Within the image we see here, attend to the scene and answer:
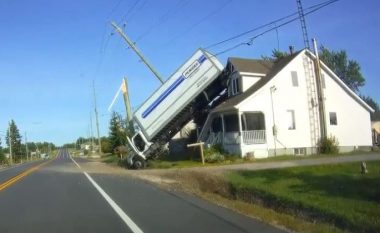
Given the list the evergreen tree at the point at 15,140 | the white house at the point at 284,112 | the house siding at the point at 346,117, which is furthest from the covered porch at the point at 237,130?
the evergreen tree at the point at 15,140

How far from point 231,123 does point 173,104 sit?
5440 mm

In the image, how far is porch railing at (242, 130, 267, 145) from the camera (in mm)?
35688

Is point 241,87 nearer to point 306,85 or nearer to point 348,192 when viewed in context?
point 306,85

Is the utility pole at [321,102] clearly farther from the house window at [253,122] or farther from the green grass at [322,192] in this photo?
the green grass at [322,192]

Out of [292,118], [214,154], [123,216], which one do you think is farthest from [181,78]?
[123,216]

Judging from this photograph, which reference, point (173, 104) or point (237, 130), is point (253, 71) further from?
point (173, 104)

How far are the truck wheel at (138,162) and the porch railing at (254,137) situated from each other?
7436 mm

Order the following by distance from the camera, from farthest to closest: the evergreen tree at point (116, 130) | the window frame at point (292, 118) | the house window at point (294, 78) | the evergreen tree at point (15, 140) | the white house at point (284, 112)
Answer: the evergreen tree at point (15, 140) → the evergreen tree at point (116, 130) → the house window at point (294, 78) → the window frame at point (292, 118) → the white house at point (284, 112)

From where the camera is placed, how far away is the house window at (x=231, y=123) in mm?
38487

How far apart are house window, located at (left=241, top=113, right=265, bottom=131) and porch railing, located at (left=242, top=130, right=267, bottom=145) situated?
43.4 inches

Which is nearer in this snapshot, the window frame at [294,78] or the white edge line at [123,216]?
the white edge line at [123,216]

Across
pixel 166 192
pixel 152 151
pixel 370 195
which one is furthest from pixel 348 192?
pixel 152 151

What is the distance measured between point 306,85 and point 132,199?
24.5 meters

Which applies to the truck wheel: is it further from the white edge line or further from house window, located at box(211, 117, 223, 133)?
the white edge line
